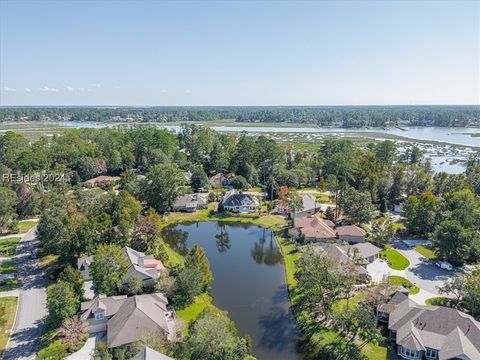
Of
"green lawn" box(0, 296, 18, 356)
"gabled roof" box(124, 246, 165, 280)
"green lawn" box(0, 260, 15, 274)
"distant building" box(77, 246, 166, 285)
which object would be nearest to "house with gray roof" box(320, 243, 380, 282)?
"gabled roof" box(124, 246, 165, 280)

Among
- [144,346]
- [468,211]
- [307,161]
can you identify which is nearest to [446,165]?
[307,161]

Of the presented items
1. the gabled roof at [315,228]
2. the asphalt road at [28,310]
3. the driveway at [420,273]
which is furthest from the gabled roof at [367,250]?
the asphalt road at [28,310]

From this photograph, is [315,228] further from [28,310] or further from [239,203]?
[28,310]

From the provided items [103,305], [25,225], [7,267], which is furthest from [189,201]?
[103,305]

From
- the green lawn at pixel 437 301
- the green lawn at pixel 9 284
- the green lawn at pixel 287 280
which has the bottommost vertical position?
the green lawn at pixel 287 280

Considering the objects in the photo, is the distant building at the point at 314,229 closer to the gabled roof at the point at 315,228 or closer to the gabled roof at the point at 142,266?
the gabled roof at the point at 315,228
